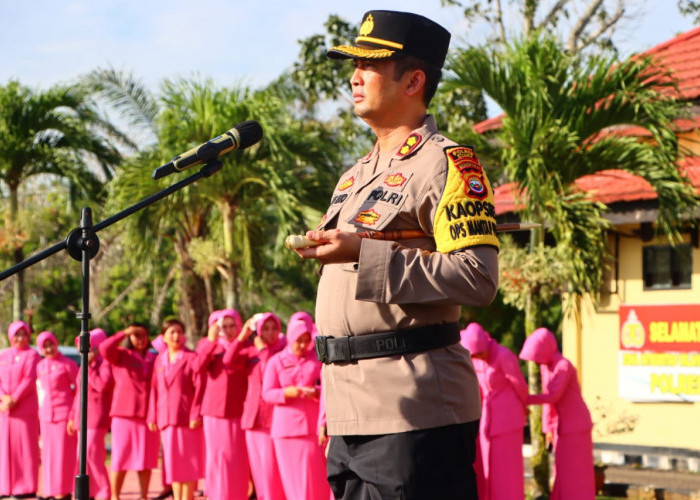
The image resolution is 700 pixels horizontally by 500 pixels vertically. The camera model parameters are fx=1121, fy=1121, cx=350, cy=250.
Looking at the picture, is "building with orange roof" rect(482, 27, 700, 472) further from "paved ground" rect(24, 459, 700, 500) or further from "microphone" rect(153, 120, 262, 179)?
"microphone" rect(153, 120, 262, 179)

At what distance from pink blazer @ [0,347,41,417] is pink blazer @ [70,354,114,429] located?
602mm

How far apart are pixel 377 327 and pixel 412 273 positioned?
0.23 m

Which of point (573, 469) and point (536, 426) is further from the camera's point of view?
point (536, 426)

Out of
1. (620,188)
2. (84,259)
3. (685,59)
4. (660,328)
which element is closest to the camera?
(84,259)

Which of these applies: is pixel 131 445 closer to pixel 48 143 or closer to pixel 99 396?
pixel 99 396

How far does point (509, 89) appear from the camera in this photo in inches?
392

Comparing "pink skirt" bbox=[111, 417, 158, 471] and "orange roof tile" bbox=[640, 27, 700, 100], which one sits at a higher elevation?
"orange roof tile" bbox=[640, 27, 700, 100]

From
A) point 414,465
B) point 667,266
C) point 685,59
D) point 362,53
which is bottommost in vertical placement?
point 414,465

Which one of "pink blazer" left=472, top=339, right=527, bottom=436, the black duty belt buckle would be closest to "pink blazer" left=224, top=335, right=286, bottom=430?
"pink blazer" left=472, top=339, right=527, bottom=436

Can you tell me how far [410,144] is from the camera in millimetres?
3207

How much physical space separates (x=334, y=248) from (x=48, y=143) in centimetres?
1407

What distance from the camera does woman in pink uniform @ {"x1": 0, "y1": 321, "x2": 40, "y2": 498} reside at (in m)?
11.4

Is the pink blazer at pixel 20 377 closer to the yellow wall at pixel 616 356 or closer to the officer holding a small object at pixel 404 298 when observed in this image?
the yellow wall at pixel 616 356

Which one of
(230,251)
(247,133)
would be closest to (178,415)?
(230,251)
